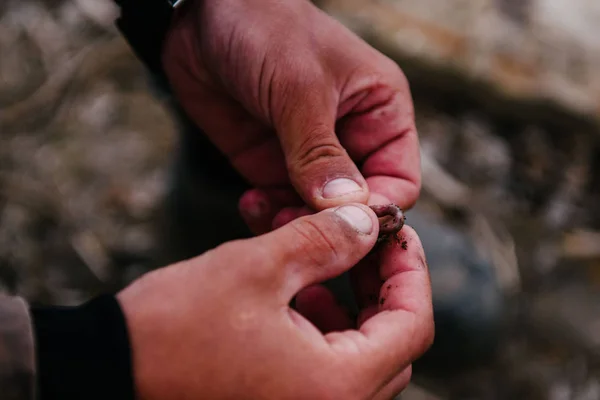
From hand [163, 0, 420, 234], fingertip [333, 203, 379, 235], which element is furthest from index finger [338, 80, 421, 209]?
fingertip [333, 203, 379, 235]

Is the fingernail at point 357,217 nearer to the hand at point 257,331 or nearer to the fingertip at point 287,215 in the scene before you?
the hand at point 257,331

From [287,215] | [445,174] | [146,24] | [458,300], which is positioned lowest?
[445,174]

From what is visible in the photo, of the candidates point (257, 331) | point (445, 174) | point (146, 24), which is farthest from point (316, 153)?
point (445, 174)

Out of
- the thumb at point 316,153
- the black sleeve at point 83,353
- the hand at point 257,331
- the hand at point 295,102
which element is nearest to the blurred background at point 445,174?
the hand at point 295,102

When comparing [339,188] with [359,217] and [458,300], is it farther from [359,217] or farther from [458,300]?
[458,300]

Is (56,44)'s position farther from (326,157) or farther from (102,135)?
(326,157)

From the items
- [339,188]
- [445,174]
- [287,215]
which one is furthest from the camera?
[445,174]

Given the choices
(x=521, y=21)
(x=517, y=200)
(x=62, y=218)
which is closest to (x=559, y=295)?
(x=517, y=200)
